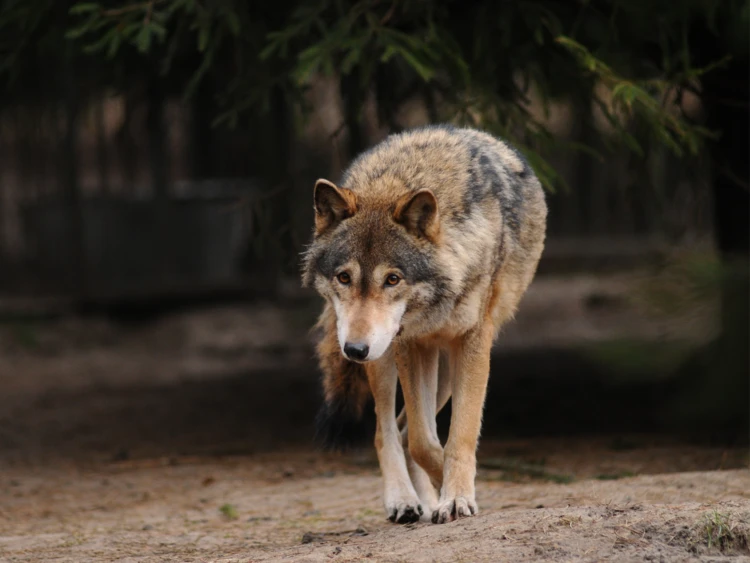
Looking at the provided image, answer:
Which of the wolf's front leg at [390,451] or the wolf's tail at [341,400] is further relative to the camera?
the wolf's tail at [341,400]

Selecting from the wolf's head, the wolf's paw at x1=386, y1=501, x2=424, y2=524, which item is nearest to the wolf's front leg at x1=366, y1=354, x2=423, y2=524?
the wolf's paw at x1=386, y1=501, x2=424, y2=524

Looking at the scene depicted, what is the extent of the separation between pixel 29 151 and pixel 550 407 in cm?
839

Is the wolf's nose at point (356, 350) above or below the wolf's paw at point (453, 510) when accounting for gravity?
above

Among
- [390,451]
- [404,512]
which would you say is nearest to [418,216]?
[390,451]

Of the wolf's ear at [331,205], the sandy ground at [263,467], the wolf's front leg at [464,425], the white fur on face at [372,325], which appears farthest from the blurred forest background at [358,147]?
the white fur on face at [372,325]

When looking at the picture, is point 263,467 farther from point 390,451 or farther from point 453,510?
point 453,510

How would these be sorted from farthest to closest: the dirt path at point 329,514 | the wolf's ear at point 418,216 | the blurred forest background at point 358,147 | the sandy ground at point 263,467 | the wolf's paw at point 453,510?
the blurred forest background at point 358,147 < the wolf's paw at point 453,510 < the wolf's ear at point 418,216 < the sandy ground at point 263,467 < the dirt path at point 329,514

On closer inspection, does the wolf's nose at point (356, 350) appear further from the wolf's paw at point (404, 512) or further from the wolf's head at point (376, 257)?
the wolf's paw at point (404, 512)

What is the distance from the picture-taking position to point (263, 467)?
28.1ft

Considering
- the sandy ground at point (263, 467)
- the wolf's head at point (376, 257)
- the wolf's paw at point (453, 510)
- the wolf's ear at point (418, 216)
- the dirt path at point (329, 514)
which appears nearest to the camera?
the dirt path at point (329, 514)

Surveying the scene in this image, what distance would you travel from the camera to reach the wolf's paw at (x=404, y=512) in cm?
560

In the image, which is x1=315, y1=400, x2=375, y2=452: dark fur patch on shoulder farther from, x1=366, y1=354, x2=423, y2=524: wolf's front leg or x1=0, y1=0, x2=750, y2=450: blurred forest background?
x1=0, y1=0, x2=750, y2=450: blurred forest background

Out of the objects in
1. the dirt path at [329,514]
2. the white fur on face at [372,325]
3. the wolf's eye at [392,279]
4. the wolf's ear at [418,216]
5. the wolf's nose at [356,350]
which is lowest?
the dirt path at [329,514]

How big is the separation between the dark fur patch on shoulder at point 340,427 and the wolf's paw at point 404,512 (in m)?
0.60
